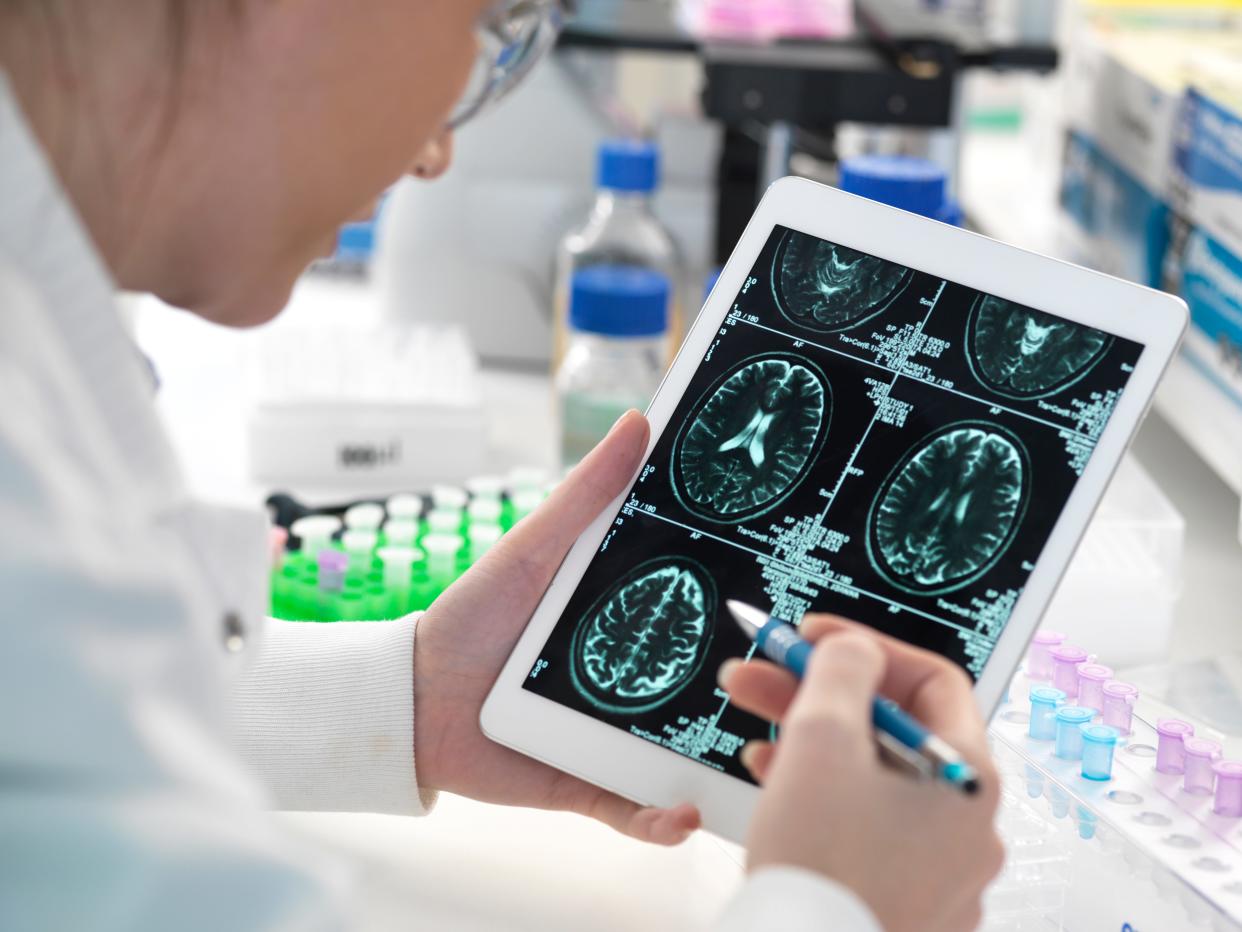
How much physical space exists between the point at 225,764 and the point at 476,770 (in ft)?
1.07

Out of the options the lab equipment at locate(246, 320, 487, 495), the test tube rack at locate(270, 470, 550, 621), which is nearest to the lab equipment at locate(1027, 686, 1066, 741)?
the test tube rack at locate(270, 470, 550, 621)

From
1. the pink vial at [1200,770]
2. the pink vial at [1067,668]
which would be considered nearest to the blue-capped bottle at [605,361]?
the pink vial at [1067,668]

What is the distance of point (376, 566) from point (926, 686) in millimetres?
503

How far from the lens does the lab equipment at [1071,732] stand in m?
0.70

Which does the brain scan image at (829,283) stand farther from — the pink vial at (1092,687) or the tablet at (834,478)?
the pink vial at (1092,687)

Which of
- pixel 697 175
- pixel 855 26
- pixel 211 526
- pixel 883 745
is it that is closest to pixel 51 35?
pixel 211 526

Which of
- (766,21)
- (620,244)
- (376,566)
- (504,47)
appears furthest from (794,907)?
(766,21)

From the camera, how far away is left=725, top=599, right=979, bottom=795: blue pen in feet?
1.73

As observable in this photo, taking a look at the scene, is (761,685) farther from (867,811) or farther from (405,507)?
(405,507)

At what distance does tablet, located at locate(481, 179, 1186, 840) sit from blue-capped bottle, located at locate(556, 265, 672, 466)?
1.35 feet

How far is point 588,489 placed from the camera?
2.46 ft

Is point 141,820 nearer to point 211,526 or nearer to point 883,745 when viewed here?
point 211,526

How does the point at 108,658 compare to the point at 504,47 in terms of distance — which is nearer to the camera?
the point at 108,658

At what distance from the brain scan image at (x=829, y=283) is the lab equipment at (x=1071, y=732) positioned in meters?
0.22
